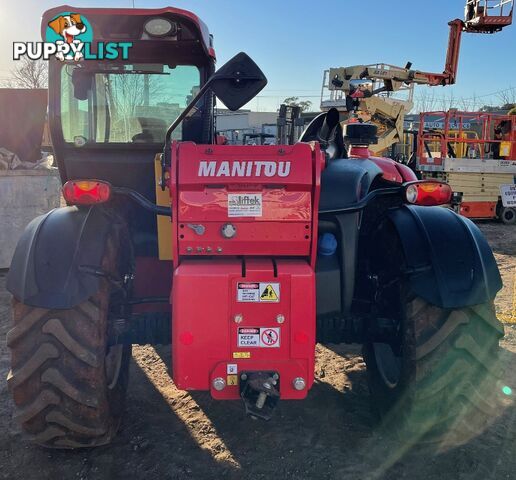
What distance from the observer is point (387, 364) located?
11.4 feet

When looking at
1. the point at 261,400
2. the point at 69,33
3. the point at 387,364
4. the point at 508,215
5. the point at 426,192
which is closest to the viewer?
the point at 261,400

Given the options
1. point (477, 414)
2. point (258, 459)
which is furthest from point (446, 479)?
point (258, 459)

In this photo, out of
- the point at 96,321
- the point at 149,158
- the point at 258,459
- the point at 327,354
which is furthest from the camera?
the point at 327,354

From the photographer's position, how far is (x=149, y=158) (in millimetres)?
3406

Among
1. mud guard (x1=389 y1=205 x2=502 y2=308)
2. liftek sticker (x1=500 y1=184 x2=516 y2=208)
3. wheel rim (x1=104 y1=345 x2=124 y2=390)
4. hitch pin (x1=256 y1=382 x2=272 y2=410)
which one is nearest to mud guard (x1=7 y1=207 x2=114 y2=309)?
wheel rim (x1=104 y1=345 x2=124 y2=390)

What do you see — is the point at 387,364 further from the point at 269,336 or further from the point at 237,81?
the point at 237,81

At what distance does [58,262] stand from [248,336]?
3.41 feet

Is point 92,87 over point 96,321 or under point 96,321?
over

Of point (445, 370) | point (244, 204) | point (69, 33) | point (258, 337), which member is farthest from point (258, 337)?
point (69, 33)

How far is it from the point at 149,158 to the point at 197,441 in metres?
1.80

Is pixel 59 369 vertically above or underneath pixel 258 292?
underneath

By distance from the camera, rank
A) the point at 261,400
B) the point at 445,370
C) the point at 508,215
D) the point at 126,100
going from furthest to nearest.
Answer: the point at 508,215, the point at 126,100, the point at 445,370, the point at 261,400

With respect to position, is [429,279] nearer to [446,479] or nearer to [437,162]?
[446,479]

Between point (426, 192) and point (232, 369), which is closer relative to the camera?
point (232, 369)
